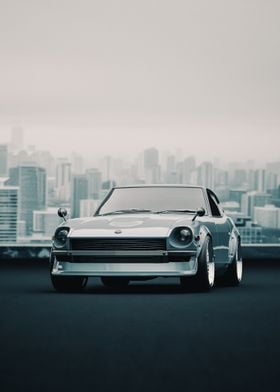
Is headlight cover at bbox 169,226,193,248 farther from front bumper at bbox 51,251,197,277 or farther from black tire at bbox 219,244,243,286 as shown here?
black tire at bbox 219,244,243,286

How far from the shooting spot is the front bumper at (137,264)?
13.6 m

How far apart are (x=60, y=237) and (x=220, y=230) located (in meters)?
2.61

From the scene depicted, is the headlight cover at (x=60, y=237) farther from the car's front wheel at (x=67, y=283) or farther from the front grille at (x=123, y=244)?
the car's front wheel at (x=67, y=283)

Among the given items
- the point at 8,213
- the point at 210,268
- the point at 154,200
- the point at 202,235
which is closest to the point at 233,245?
the point at 154,200

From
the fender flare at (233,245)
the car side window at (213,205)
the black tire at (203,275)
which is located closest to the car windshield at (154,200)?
the car side window at (213,205)

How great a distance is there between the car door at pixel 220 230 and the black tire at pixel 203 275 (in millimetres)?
518

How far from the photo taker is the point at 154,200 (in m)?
15.2

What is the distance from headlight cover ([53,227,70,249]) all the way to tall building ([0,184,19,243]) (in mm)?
13104

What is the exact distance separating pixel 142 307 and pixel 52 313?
1.19 metres

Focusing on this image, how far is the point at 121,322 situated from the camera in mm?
10102

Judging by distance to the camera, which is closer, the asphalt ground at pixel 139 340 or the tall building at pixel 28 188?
the asphalt ground at pixel 139 340

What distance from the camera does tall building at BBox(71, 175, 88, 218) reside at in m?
28.6

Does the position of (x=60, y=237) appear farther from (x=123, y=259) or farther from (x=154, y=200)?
(x=154, y=200)

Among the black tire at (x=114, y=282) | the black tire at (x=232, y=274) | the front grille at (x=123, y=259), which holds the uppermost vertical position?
the front grille at (x=123, y=259)
